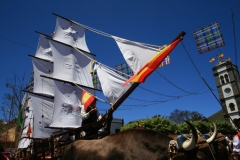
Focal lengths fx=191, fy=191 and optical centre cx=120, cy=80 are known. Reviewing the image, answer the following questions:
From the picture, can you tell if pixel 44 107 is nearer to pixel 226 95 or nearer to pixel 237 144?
pixel 237 144

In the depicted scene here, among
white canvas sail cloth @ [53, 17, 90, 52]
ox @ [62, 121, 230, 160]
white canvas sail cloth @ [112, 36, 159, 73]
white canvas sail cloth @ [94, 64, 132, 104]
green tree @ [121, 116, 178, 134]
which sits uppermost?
white canvas sail cloth @ [53, 17, 90, 52]

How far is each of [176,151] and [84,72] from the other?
77.5 feet

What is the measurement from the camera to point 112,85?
33.1 feet

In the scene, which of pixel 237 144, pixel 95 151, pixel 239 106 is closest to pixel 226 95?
pixel 239 106

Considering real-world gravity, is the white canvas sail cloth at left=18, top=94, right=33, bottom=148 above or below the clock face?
below

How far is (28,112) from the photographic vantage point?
2995cm

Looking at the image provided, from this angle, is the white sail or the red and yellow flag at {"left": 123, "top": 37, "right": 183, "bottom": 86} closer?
the red and yellow flag at {"left": 123, "top": 37, "right": 183, "bottom": 86}

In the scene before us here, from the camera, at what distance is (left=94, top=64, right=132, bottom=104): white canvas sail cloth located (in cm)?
944

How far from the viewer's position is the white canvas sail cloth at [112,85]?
944 cm

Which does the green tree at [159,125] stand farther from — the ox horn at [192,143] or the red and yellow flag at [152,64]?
the ox horn at [192,143]

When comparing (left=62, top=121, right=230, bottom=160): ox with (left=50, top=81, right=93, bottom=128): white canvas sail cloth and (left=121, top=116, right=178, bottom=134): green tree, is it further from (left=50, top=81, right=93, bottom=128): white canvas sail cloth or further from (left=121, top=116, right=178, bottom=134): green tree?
(left=121, top=116, right=178, bottom=134): green tree

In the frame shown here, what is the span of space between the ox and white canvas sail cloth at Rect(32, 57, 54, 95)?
2684 cm

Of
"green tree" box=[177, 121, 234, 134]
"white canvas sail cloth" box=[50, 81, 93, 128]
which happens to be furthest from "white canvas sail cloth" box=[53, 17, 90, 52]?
"green tree" box=[177, 121, 234, 134]

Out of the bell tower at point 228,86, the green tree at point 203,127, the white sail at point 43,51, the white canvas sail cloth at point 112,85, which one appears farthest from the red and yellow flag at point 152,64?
the bell tower at point 228,86
